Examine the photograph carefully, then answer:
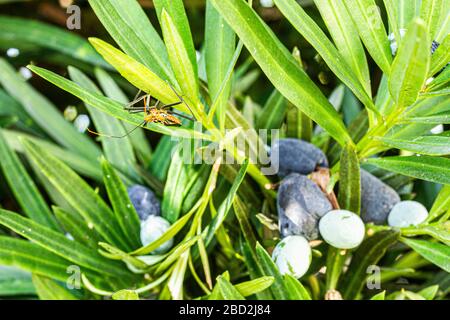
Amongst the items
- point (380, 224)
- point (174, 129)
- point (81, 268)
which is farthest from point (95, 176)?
point (380, 224)

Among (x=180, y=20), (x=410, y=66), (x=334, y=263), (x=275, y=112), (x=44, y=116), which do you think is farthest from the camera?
(x=44, y=116)

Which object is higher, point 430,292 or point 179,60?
point 179,60

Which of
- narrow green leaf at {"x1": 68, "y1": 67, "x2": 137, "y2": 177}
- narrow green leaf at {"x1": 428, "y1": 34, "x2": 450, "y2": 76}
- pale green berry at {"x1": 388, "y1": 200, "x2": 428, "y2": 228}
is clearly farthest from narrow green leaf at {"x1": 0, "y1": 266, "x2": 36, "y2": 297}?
narrow green leaf at {"x1": 428, "y1": 34, "x2": 450, "y2": 76}

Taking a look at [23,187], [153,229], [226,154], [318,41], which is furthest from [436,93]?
[23,187]

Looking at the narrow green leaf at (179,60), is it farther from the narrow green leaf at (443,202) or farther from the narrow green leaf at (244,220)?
the narrow green leaf at (443,202)

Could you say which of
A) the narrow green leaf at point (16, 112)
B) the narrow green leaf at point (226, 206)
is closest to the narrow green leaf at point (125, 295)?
the narrow green leaf at point (226, 206)

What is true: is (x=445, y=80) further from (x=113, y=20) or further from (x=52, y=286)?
(x=52, y=286)

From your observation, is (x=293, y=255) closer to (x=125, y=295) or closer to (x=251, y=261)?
(x=251, y=261)
